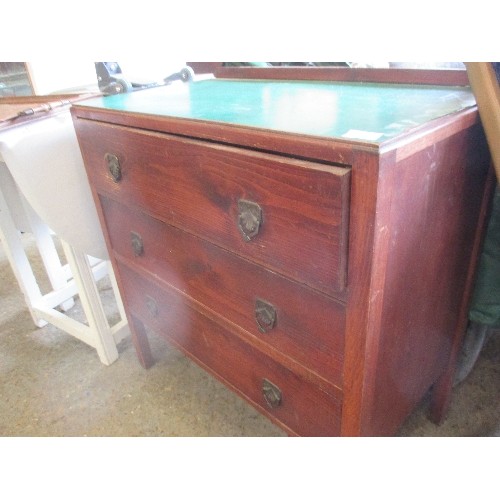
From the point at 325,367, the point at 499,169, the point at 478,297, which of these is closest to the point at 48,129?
the point at 325,367

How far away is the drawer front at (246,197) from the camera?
542 mm

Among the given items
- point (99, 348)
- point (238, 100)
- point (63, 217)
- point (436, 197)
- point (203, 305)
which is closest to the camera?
point (436, 197)

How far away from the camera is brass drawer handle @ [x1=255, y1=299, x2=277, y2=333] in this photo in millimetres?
743

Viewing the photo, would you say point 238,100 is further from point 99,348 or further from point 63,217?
point 99,348

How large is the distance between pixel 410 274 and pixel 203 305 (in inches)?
17.5

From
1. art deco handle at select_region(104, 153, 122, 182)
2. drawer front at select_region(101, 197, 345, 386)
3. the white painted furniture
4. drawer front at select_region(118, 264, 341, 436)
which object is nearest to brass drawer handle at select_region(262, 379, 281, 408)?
drawer front at select_region(118, 264, 341, 436)

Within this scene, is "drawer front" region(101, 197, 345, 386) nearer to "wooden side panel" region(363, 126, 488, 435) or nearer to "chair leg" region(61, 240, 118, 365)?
"wooden side panel" region(363, 126, 488, 435)

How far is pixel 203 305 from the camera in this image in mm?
921

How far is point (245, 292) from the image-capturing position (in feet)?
2.59

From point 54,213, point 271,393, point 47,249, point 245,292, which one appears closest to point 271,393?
point 271,393

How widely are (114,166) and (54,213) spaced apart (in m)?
0.32

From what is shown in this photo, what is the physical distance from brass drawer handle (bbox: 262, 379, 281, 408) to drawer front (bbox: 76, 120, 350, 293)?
0.30 m
